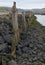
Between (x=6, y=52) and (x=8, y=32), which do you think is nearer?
(x=6, y=52)

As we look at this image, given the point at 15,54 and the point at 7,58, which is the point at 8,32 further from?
the point at 7,58

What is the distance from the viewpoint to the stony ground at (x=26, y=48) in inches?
524

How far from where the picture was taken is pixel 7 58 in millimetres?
12750

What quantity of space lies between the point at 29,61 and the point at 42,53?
1.48 meters

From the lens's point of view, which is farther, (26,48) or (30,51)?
(26,48)

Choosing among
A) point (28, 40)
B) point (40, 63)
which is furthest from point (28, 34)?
point (40, 63)

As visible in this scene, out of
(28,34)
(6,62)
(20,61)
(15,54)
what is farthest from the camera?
(28,34)

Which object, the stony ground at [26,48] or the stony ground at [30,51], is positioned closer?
the stony ground at [30,51]

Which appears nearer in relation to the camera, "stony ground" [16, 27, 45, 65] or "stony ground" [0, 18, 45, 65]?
"stony ground" [16, 27, 45, 65]

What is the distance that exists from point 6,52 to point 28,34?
17.2ft

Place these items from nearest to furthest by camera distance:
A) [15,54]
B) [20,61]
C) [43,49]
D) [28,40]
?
1. [20,61]
2. [15,54]
3. [43,49]
4. [28,40]

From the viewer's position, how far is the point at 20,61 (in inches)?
516

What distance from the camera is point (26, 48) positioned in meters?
15.0

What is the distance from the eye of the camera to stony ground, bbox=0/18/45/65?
13.3 m
